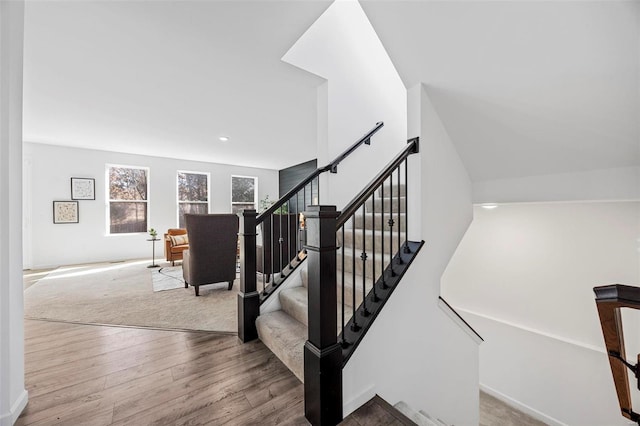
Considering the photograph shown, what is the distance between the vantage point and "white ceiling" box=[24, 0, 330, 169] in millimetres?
1859

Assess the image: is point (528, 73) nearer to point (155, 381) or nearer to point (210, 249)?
point (155, 381)

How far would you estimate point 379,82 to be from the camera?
3154 mm

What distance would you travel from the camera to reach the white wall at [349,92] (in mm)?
2488

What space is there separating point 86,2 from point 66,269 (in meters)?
5.35

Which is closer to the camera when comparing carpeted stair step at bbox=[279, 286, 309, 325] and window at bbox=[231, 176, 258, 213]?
carpeted stair step at bbox=[279, 286, 309, 325]

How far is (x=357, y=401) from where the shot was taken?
148 centimetres

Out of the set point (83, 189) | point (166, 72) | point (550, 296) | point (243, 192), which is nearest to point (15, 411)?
point (166, 72)

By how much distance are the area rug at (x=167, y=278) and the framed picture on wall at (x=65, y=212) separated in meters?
2.28

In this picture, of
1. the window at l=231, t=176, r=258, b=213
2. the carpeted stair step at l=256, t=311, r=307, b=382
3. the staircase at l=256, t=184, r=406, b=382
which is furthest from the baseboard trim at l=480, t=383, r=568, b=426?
the window at l=231, t=176, r=258, b=213

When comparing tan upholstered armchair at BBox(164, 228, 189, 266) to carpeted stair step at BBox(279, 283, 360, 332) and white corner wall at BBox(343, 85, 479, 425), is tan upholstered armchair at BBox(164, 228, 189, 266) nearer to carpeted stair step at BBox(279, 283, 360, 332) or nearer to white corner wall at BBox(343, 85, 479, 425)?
carpeted stair step at BBox(279, 283, 360, 332)

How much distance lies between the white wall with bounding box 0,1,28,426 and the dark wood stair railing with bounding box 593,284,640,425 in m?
2.56

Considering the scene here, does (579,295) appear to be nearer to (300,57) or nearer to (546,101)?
(546,101)

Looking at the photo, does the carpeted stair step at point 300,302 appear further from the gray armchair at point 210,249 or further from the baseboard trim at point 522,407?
the baseboard trim at point 522,407

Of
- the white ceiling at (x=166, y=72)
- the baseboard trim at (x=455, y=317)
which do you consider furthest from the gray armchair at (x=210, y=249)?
the baseboard trim at (x=455, y=317)
